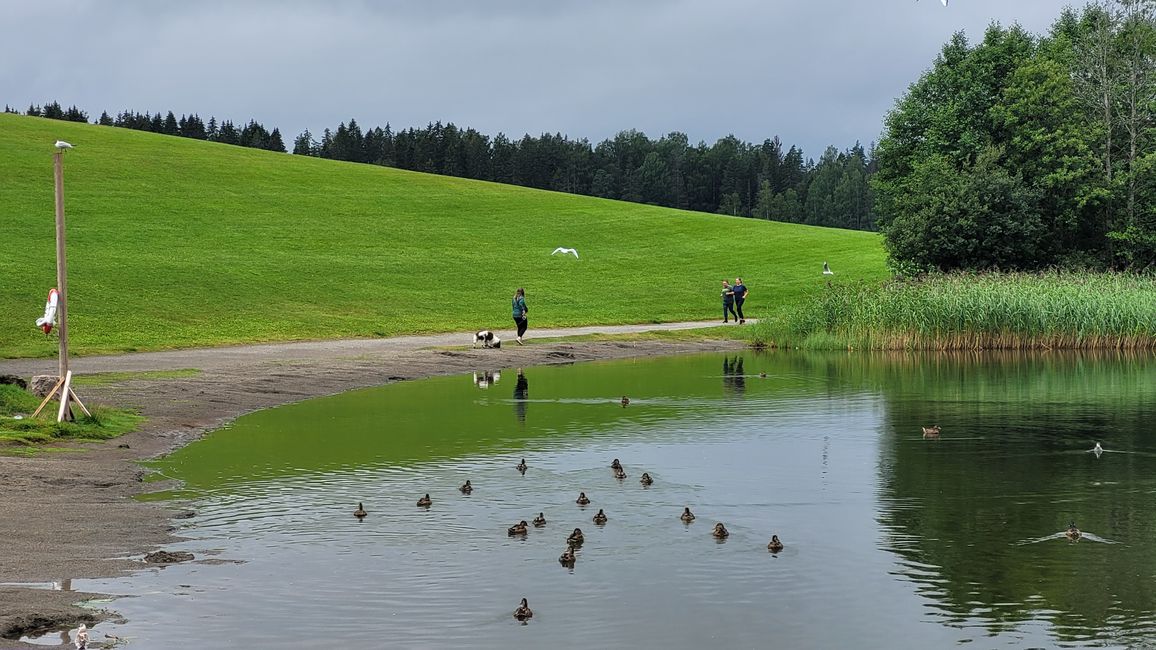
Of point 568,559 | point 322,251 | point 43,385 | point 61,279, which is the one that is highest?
point 322,251

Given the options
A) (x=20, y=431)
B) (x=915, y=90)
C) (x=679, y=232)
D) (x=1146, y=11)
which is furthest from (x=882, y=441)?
(x=679, y=232)

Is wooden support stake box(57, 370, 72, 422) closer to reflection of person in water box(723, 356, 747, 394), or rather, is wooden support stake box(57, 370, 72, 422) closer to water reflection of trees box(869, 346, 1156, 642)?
water reflection of trees box(869, 346, 1156, 642)

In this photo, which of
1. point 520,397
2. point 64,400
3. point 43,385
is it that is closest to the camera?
point 64,400

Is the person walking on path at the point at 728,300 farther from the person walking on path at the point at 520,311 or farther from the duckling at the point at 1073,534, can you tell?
the duckling at the point at 1073,534

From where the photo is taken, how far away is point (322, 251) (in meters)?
85.6

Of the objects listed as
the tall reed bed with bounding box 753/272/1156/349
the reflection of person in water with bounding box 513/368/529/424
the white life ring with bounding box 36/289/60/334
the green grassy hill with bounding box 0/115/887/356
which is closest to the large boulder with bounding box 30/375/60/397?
the white life ring with bounding box 36/289/60/334

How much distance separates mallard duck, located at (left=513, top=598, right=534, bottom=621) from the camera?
14766mm

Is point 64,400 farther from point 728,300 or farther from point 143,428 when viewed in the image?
point 728,300

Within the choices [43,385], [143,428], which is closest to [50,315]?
[143,428]

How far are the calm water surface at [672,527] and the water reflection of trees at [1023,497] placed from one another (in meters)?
0.07

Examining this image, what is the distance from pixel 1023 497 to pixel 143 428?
1953 cm

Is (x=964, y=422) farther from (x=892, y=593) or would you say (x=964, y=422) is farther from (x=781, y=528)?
(x=892, y=593)

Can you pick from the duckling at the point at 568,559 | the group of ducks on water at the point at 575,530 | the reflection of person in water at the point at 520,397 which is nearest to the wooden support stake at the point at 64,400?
the group of ducks on water at the point at 575,530

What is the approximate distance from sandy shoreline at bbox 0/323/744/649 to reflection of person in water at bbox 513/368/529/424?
4.41 m
